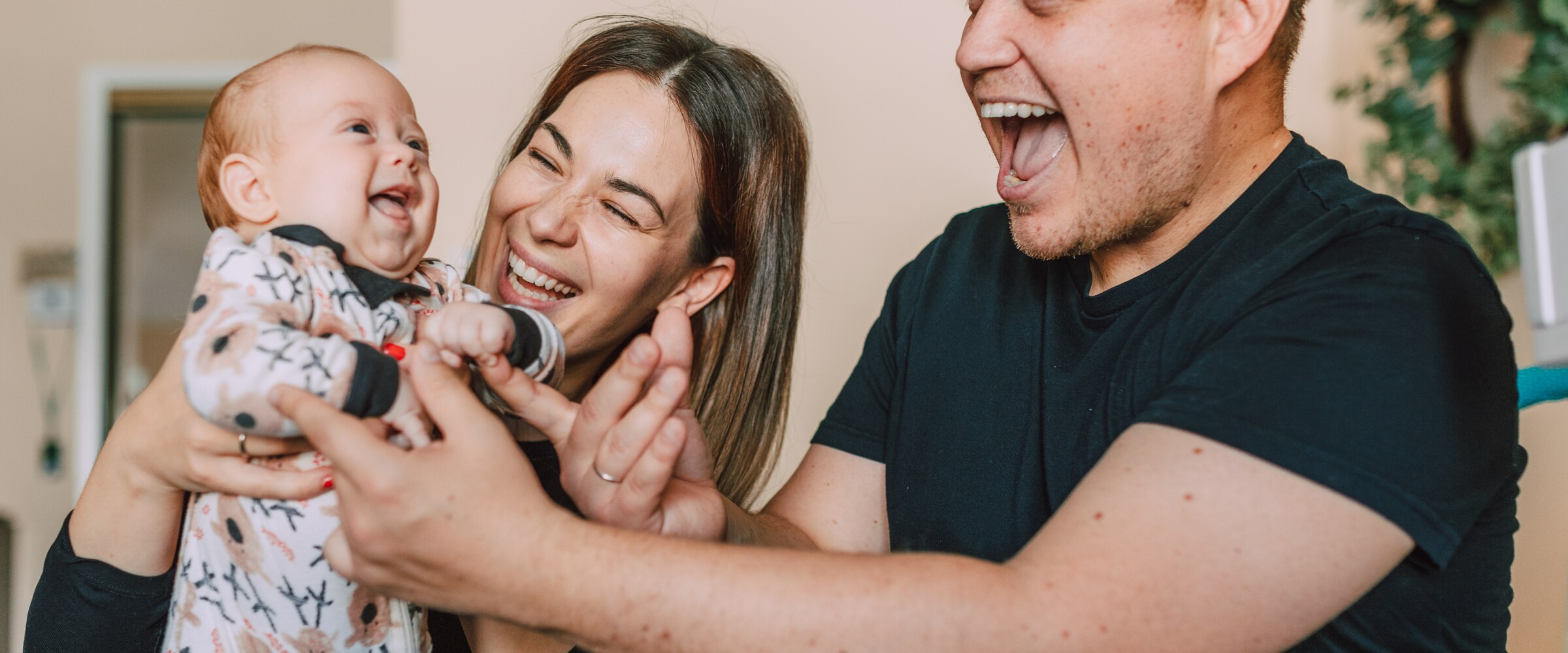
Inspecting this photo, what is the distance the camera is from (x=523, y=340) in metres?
1.19

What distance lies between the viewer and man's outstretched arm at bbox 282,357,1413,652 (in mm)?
903

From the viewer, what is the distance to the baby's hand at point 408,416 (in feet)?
3.46

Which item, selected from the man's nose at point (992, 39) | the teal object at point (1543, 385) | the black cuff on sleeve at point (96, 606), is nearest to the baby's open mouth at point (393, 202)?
the black cuff on sleeve at point (96, 606)

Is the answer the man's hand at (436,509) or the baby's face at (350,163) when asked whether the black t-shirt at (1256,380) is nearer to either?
the man's hand at (436,509)

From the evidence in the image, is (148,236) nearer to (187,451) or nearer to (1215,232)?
(187,451)

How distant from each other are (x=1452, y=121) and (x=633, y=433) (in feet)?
5.48

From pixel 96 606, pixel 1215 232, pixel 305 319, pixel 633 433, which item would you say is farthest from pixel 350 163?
pixel 1215 232

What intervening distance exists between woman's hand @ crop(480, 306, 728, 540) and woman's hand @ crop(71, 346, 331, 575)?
24cm

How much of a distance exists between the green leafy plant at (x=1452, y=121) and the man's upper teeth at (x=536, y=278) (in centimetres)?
147

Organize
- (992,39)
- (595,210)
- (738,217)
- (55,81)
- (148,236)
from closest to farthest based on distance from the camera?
(992,39) < (595,210) < (738,217) < (55,81) < (148,236)

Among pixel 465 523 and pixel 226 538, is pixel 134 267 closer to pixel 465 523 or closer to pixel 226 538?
pixel 226 538

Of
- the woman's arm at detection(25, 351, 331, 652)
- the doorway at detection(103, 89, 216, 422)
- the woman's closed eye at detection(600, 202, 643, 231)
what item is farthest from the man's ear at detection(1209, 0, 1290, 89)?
the doorway at detection(103, 89, 216, 422)

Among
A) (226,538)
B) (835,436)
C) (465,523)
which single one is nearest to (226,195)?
(226,538)

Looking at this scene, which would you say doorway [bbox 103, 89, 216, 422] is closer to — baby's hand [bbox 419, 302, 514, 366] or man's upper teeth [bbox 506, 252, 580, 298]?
man's upper teeth [bbox 506, 252, 580, 298]
